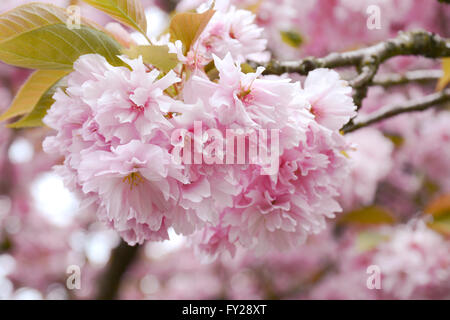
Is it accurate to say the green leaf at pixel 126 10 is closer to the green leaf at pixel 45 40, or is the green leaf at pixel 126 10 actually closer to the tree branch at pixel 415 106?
the green leaf at pixel 45 40

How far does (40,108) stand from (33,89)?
6 cm

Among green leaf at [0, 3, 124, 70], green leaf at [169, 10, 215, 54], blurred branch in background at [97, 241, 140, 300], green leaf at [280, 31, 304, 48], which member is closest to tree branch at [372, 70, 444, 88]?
green leaf at [280, 31, 304, 48]

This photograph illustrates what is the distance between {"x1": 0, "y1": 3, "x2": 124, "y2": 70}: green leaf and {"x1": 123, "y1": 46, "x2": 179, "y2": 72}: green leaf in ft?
0.24

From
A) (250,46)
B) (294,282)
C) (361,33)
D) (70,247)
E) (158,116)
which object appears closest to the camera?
(158,116)

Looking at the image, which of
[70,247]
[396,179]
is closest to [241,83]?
[396,179]

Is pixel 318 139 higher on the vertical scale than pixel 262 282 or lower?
higher

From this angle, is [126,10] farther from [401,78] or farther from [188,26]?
[401,78]

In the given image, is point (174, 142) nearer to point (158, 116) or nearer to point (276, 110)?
point (158, 116)

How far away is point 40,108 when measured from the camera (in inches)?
32.0

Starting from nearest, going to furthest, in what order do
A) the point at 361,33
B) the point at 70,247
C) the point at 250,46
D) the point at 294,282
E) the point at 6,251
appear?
the point at 250,46
the point at 361,33
the point at 6,251
the point at 294,282
the point at 70,247

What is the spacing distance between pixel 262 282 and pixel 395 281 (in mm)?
1438

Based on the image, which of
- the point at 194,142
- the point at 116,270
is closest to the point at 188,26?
the point at 194,142

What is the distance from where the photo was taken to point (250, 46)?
33.9 inches

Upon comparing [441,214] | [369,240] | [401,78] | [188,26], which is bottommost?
[369,240]
